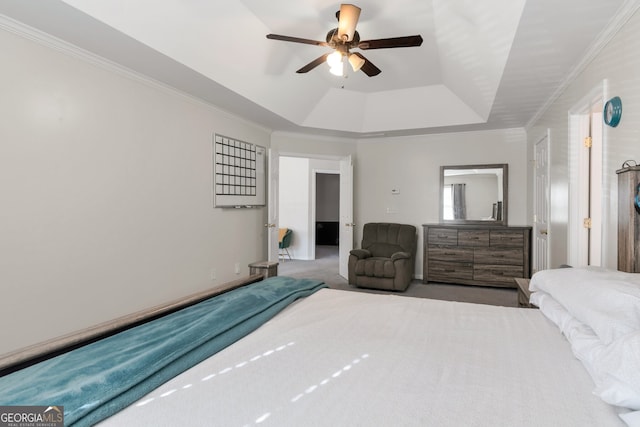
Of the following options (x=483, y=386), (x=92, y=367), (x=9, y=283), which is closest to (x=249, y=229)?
(x=9, y=283)

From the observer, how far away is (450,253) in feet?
16.7

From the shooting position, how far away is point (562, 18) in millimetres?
2107

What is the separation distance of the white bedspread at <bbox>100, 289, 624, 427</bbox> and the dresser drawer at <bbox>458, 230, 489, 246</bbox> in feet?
11.6

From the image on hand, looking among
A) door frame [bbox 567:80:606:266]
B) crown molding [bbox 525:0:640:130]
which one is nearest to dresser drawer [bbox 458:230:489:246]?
door frame [bbox 567:80:606:266]

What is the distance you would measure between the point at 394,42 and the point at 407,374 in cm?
225

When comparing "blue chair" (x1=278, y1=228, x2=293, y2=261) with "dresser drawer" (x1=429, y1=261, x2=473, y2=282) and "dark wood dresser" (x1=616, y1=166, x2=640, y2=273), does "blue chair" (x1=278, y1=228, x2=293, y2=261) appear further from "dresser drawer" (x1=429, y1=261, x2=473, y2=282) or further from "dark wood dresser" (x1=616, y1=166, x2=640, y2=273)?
"dark wood dresser" (x1=616, y1=166, x2=640, y2=273)

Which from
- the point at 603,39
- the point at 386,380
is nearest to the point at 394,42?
the point at 603,39

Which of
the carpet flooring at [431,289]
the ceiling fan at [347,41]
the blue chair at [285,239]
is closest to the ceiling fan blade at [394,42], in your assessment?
the ceiling fan at [347,41]

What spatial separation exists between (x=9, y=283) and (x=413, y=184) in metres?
5.01

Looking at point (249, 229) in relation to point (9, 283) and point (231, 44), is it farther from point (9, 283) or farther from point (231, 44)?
point (9, 283)

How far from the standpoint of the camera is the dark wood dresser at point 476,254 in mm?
4785

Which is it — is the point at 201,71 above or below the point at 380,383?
above

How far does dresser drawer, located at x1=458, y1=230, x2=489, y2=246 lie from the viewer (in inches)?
194

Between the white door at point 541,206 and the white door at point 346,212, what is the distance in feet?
8.22
